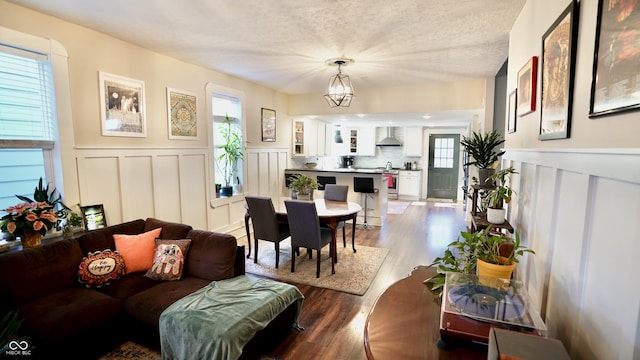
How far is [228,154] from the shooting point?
15.6 ft

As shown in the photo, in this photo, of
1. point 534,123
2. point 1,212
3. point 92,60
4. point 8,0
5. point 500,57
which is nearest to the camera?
point 534,123

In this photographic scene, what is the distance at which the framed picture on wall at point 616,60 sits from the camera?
813 millimetres

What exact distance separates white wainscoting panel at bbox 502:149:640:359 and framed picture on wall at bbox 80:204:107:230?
11.5 feet

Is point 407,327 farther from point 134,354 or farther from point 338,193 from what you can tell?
point 338,193

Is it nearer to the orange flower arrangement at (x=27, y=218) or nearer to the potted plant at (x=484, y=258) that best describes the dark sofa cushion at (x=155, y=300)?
the orange flower arrangement at (x=27, y=218)

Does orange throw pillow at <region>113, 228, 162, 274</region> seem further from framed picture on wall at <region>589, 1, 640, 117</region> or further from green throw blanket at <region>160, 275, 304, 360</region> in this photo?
framed picture on wall at <region>589, 1, 640, 117</region>

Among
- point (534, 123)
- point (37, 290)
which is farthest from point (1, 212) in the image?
point (534, 123)

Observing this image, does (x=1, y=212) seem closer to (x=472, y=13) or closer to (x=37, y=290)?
(x=37, y=290)

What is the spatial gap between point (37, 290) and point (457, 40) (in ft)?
13.5

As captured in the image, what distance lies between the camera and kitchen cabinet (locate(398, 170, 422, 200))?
8.70 m


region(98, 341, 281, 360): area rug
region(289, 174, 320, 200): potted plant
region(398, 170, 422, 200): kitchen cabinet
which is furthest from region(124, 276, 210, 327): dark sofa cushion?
region(398, 170, 422, 200): kitchen cabinet

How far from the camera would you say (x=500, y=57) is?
361 centimetres

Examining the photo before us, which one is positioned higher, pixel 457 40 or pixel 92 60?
pixel 457 40

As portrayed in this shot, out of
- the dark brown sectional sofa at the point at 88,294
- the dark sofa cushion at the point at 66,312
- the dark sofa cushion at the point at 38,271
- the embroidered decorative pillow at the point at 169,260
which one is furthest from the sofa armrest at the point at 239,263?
the dark sofa cushion at the point at 38,271
